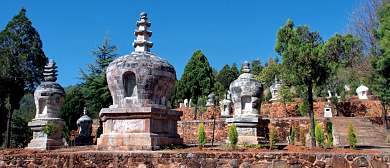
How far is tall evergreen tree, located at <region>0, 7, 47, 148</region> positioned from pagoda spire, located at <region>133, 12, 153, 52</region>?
47.4 feet

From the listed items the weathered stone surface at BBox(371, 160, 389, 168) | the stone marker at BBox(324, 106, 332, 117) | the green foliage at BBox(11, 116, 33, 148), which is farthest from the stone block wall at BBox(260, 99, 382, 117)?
the green foliage at BBox(11, 116, 33, 148)

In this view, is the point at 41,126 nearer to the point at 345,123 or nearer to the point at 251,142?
the point at 251,142

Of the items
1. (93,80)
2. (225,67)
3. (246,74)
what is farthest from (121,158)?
(225,67)

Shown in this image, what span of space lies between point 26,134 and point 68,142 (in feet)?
18.3

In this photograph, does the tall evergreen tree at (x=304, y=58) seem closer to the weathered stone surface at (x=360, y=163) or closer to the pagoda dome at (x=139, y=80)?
the weathered stone surface at (x=360, y=163)

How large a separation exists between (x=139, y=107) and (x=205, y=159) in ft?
9.22

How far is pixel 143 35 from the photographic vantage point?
35.0ft

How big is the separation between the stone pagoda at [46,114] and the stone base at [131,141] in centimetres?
569

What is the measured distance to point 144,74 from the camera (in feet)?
30.7

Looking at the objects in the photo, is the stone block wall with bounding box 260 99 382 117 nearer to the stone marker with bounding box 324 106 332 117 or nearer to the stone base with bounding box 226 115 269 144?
the stone marker with bounding box 324 106 332 117

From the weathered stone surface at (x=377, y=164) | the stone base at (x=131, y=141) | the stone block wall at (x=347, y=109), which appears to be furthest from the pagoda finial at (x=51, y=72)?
the stone block wall at (x=347, y=109)

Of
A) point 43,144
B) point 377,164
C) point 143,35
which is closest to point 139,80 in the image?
point 143,35

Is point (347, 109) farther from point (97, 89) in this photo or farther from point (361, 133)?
point (97, 89)

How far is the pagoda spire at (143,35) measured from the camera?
10.5m
